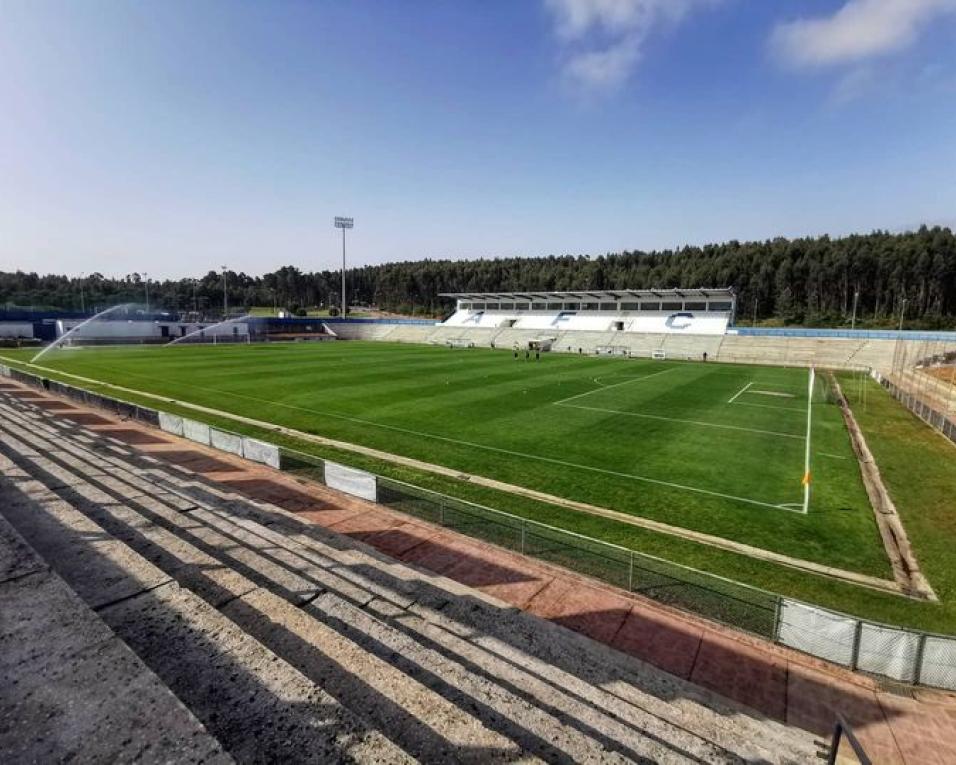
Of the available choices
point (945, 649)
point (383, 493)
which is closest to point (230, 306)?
point (383, 493)

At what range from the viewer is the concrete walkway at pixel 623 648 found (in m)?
7.07

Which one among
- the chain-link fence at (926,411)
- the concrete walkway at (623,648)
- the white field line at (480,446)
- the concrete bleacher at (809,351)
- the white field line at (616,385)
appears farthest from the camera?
the concrete bleacher at (809,351)

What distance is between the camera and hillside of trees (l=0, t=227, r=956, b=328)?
363 ft

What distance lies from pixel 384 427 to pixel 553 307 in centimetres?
7827

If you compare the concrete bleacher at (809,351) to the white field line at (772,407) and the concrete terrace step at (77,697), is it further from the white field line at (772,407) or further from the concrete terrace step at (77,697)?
the concrete terrace step at (77,697)

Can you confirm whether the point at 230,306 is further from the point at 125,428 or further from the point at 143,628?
the point at 143,628

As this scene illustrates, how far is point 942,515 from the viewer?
1653 cm

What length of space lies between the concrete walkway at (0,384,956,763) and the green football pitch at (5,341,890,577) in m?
5.49

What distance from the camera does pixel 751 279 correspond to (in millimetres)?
125938

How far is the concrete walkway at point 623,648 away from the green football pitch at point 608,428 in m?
5.49

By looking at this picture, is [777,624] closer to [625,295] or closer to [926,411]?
[926,411]

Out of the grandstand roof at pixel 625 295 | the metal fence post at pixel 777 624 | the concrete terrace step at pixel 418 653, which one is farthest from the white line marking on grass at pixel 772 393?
the grandstand roof at pixel 625 295

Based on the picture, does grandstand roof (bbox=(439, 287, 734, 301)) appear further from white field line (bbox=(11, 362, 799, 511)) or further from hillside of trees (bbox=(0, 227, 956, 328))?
white field line (bbox=(11, 362, 799, 511))

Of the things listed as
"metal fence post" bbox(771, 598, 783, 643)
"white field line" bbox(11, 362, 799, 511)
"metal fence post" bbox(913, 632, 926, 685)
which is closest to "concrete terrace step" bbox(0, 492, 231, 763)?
"metal fence post" bbox(771, 598, 783, 643)
